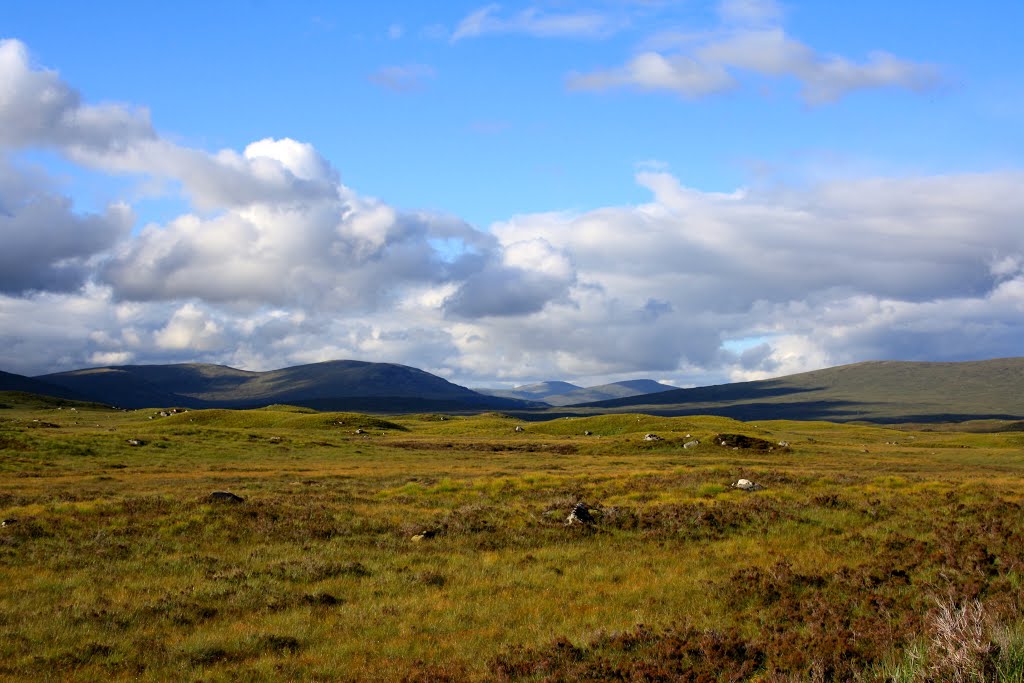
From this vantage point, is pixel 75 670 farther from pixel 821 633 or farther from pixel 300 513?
pixel 300 513

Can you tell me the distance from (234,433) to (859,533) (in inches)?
3151

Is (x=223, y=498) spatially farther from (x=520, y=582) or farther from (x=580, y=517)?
(x=520, y=582)

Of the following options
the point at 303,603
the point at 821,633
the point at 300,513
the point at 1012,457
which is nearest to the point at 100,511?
the point at 300,513

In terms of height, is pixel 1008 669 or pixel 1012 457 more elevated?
pixel 1008 669

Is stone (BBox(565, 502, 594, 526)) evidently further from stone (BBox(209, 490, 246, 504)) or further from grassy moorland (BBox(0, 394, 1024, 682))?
stone (BBox(209, 490, 246, 504))

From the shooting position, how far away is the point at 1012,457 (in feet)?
248

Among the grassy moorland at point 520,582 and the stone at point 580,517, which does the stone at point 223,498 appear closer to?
the grassy moorland at point 520,582

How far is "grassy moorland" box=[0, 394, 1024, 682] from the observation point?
40.0 ft

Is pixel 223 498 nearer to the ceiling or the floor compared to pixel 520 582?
nearer to the ceiling

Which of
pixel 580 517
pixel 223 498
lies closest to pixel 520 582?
pixel 580 517

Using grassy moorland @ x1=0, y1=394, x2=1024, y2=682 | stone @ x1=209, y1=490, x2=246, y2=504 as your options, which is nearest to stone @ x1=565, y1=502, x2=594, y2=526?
grassy moorland @ x1=0, y1=394, x2=1024, y2=682

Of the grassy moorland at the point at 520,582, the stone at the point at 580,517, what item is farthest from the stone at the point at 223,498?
the stone at the point at 580,517

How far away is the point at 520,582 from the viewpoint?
1803 cm

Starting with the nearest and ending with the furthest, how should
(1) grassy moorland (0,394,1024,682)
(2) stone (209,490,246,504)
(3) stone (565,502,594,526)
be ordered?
(1) grassy moorland (0,394,1024,682) → (3) stone (565,502,594,526) → (2) stone (209,490,246,504)
